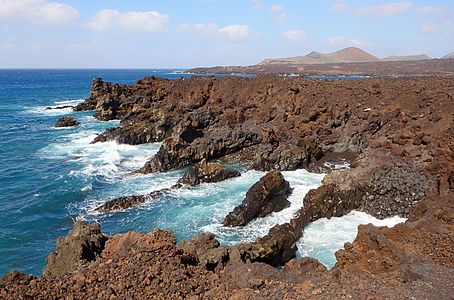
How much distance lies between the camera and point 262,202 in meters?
24.5

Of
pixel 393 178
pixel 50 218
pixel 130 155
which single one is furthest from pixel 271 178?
pixel 130 155

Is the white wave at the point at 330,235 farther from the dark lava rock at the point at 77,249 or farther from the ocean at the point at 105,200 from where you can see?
the dark lava rock at the point at 77,249

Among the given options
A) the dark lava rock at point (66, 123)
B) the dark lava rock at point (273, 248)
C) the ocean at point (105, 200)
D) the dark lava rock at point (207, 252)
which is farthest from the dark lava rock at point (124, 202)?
the dark lava rock at point (66, 123)

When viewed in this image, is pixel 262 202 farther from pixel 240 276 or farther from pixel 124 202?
pixel 240 276

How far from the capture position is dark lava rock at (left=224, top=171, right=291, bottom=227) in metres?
23.5

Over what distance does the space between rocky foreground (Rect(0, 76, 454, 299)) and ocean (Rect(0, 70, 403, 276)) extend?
1.26m

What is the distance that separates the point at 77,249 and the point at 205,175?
18177 mm

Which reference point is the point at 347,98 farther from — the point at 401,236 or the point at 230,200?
the point at 401,236

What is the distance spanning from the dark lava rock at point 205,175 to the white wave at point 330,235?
10.4m

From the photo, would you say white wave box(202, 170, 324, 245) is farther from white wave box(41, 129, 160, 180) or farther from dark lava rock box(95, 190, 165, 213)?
white wave box(41, 129, 160, 180)

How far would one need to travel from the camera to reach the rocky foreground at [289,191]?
10938 mm

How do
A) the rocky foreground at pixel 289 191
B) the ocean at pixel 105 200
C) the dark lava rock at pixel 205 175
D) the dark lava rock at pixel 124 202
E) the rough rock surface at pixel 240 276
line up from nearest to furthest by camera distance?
the rough rock surface at pixel 240 276, the rocky foreground at pixel 289 191, the ocean at pixel 105 200, the dark lava rock at pixel 124 202, the dark lava rock at pixel 205 175

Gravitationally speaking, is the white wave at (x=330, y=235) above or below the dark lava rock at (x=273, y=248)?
below

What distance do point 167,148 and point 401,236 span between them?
24.2 m
